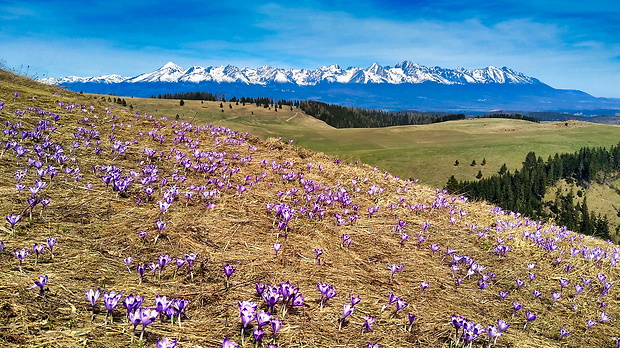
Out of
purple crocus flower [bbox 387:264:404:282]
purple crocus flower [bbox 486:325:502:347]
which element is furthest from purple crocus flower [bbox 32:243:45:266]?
purple crocus flower [bbox 486:325:502:347]

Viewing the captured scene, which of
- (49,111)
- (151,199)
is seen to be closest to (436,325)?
(151,199)

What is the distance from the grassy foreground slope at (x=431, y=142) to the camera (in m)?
135

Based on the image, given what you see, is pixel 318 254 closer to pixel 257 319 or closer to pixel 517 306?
pixel 257 319

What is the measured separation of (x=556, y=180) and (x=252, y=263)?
174082 mm

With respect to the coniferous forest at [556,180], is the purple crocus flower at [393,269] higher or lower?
higher

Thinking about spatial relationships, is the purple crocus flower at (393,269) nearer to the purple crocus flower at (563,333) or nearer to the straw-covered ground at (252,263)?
the straw-covered ground at (252,263)

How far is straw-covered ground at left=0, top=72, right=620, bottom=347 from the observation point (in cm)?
349

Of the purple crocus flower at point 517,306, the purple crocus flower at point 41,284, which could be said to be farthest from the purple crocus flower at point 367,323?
the purple crocus flower at point 41,284

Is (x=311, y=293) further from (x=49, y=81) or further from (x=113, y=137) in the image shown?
(x=49, y=81)

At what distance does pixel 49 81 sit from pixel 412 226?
74.8ft

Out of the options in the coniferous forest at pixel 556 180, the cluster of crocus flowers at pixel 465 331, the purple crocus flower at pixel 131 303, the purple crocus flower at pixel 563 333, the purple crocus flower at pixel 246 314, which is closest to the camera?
the purple crocus flower at pixel 131 303

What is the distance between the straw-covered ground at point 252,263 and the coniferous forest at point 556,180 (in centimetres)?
11556

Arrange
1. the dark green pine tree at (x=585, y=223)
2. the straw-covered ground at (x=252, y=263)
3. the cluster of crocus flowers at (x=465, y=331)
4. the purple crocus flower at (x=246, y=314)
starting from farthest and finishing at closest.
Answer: the dark green pine tree at (x=585, y=223) → the cluster of crocus flowers at (x=465, y=331) → the straw-covered ground at (x=252, y=263) → the purple crocus flower at (x=246, y=314)

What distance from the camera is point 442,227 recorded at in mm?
7980
